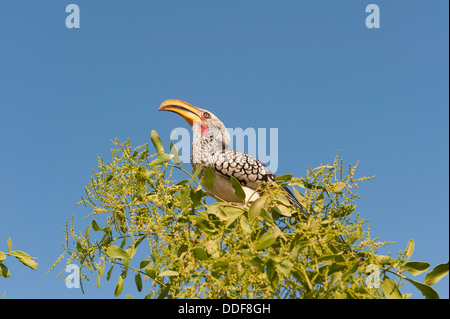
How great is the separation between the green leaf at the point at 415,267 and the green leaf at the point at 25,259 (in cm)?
159

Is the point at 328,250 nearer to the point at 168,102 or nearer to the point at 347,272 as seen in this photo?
the point at 347,272

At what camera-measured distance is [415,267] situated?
1891mm

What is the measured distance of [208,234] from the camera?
78.4 inches

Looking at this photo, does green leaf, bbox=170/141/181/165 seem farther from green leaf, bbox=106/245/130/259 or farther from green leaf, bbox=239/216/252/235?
green leaf, bbox=239/216/252/235

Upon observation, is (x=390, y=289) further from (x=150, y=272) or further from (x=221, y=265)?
(x=150, y=272)

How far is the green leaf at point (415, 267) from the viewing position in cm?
187

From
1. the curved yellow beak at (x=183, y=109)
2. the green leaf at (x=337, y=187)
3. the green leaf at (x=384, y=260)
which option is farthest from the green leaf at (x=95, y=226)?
the curved yellow beak at (x=183, y=109)

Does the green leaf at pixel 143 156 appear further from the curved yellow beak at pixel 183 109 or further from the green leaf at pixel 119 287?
the curved yellow beak at pixel 183 109

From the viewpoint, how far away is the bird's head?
373 cm

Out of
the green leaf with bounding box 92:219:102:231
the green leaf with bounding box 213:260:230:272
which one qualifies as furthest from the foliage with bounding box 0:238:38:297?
the green leaf with bounding box 213:260:230:272

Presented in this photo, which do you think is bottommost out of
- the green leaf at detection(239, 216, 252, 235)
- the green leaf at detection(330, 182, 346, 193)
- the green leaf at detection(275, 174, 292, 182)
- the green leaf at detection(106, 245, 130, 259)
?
the green leaf at detection(106, 245, 130, 259)

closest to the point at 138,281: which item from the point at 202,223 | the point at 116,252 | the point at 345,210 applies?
the point at 116,252
